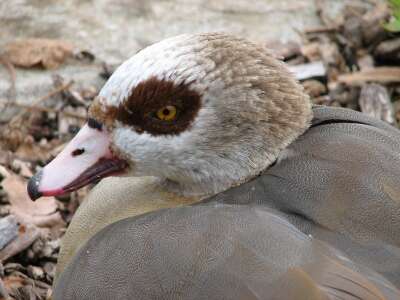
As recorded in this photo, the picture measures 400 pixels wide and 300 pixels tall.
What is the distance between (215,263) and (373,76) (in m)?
2.38

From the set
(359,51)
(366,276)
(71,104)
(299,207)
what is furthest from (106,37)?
(366,276)

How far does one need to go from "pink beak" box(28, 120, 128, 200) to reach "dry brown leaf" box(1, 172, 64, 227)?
2.97 feet

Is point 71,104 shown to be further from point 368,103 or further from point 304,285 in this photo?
point 304,285

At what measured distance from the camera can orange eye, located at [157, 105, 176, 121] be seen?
8.65 ft

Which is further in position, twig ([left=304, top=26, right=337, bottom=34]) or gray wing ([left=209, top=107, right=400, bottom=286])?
twig ([left=304, top=26, right=337, bottom=34])

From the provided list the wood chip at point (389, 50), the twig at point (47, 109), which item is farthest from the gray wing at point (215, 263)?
the wood chip at point (389, 50)

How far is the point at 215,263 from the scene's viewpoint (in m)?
2.33

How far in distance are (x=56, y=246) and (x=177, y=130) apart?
1085 mm

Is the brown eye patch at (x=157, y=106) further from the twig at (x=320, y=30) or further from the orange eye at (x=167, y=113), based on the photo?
the twig at (x=320, y=30)

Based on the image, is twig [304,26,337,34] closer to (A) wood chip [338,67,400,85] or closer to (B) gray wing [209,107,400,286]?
(A) wood chip [338,67,400,85]

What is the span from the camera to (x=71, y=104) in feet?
14.1

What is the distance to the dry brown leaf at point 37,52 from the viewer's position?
14.7 ft

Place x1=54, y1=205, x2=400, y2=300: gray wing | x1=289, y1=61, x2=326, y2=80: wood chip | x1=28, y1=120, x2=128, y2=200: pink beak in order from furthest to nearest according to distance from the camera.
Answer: x1=289, y1=61, x2=326, y2=80: wood chip
x1=28, y1=120, x2=128, y2=200: pink beak
x1=54, y1=205, x2=400, y2=300: gray wing

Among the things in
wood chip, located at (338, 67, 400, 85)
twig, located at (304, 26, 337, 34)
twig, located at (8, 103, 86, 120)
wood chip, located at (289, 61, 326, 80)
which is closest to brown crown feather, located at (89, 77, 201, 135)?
twig, located at (8, 103, 86, 120)
